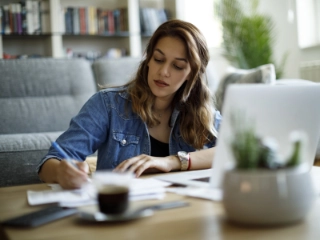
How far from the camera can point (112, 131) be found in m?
1.60

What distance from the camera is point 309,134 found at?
101 centimetres

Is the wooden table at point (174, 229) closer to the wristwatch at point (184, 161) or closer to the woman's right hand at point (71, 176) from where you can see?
the woman's right hand at point (71, 176)

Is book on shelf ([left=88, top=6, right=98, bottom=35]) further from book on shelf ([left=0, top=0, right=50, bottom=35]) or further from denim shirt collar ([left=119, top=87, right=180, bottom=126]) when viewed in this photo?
denim shirt collar ([left=119, top=87, right=180, bottom=126])

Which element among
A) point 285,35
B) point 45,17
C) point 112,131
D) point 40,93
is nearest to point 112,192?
point 112,131

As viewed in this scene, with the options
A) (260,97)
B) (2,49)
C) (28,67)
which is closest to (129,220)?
(260,97)

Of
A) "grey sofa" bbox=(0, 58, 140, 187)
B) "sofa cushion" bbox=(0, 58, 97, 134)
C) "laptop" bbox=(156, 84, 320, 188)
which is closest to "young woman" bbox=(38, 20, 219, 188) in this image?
"laptop" bbox=(156, 84, 320, 188)

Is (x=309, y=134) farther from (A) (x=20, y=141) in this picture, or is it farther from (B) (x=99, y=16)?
(B) (x=99, y=16)

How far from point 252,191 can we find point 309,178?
4.0 inches

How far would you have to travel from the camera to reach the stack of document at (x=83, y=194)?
932 mm

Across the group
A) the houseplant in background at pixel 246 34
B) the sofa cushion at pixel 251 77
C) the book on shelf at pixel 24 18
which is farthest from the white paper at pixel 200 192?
the book on shelf at pixel 24 18

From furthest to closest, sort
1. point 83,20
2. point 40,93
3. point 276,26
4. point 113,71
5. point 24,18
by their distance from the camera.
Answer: point 276,26, point 83,20, point 24,18, point 113,71, point 40,93

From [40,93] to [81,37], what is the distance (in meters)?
1.89

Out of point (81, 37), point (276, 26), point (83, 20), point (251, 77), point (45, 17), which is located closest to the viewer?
point (251, 77)

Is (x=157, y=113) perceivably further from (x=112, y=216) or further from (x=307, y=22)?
(x=307, y=22)
